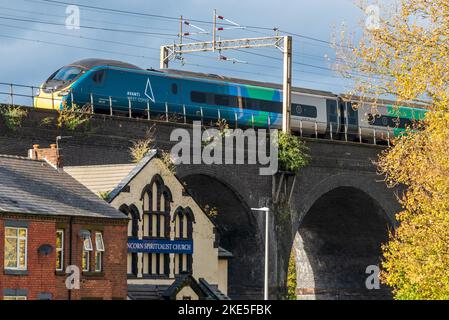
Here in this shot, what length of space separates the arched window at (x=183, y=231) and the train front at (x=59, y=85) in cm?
1306

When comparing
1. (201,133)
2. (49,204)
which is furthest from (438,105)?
(201,133)

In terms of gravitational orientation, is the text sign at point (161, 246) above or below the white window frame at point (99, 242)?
above

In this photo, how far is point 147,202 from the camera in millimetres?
43125

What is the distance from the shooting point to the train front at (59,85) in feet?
183

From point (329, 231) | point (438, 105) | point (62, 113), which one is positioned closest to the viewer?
point (438, 105)

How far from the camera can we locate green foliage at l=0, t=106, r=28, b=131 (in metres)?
47.0

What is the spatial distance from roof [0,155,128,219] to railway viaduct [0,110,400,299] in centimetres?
711

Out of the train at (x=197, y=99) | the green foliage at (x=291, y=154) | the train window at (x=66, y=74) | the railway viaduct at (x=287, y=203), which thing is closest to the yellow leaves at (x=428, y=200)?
the railway viaduct at (x=287, y=203)

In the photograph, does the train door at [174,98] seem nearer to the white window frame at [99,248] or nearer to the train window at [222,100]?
the train window at [222,100]
